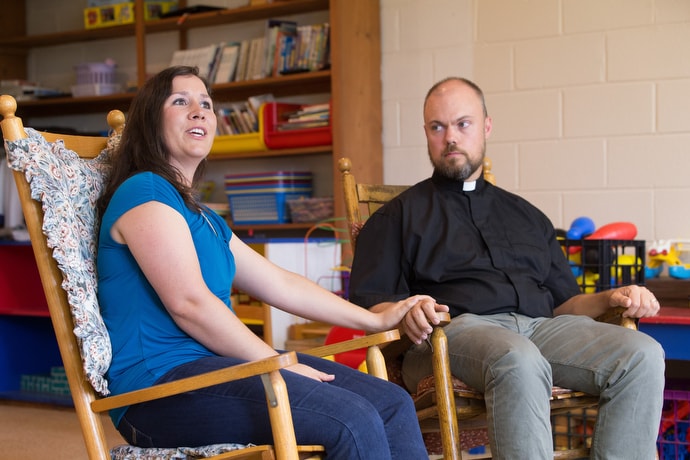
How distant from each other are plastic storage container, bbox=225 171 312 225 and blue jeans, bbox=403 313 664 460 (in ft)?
6.81

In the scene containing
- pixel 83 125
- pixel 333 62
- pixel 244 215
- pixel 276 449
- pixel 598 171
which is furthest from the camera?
pixel 83 125

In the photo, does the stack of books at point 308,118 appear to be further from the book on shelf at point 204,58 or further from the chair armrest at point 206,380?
the chair armrest at point 206,380

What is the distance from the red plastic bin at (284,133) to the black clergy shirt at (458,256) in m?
1.57

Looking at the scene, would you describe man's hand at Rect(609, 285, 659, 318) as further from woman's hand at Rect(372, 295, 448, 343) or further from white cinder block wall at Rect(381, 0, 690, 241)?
white cinder block wall at Rect(381, 0, 690, 241)

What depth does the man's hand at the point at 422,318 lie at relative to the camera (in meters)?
1.90

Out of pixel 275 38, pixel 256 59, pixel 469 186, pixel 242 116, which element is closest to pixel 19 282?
pixel 242 116

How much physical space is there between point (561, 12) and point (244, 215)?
5.79 feet

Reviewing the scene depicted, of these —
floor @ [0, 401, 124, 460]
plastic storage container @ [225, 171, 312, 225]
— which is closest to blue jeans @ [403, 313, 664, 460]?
floor @ [0, 401, 124, 460]

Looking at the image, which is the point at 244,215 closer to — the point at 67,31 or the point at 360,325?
the point at 67,31

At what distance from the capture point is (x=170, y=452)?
161cm

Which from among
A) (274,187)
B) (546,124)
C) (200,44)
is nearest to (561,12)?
(546,124)

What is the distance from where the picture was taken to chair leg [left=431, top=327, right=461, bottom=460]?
198cm

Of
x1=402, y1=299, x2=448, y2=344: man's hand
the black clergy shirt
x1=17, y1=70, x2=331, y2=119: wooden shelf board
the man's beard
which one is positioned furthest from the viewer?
x1=17, y1=70, x2=331, y2=119: wooden shelf board

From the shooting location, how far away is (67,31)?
4.95 m
